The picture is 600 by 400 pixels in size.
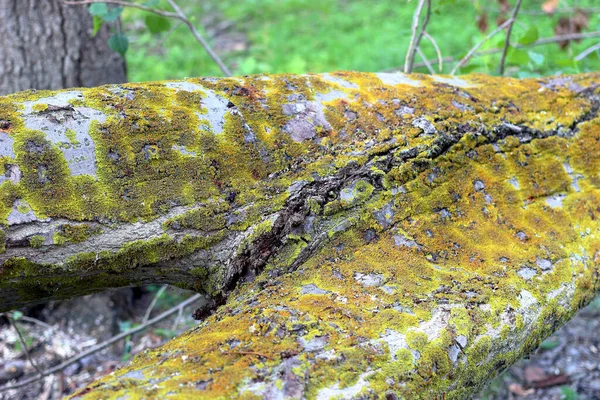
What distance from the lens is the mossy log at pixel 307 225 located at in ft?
3.39

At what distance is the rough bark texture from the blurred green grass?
189cm

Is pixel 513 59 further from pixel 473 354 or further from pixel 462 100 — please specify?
pixel 473 354

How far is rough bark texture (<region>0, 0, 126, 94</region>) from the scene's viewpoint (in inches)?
108

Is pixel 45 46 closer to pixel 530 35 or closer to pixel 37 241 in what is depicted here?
pixel 37 241

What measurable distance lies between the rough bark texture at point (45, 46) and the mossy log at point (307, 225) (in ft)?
6.10

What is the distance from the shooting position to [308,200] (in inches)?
52.1

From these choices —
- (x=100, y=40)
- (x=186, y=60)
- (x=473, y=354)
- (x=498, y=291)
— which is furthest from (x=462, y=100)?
(x=186, y=60)

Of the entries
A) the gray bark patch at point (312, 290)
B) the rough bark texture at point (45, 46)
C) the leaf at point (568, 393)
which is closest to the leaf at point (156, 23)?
the rough bark texture at point (45, 46)

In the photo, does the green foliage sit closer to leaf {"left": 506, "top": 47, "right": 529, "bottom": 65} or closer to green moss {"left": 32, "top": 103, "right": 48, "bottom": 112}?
green moss {"left": 32, "top": 103, "right": 48, "bottom": 112}

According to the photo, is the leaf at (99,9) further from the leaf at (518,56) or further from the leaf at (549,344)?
the leaf at (549,344)

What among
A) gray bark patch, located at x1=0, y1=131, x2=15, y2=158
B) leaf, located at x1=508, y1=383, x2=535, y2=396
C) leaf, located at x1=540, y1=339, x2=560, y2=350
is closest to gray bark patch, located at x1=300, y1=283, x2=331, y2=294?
gray bark patch, located at x1=0, y1=131, x2=15, y2=158

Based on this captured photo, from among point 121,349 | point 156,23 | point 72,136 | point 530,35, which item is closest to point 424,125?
point 72,136

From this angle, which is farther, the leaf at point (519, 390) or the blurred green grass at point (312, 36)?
the blurred green grass at point (312, 36)

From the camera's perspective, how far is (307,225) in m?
1.32
